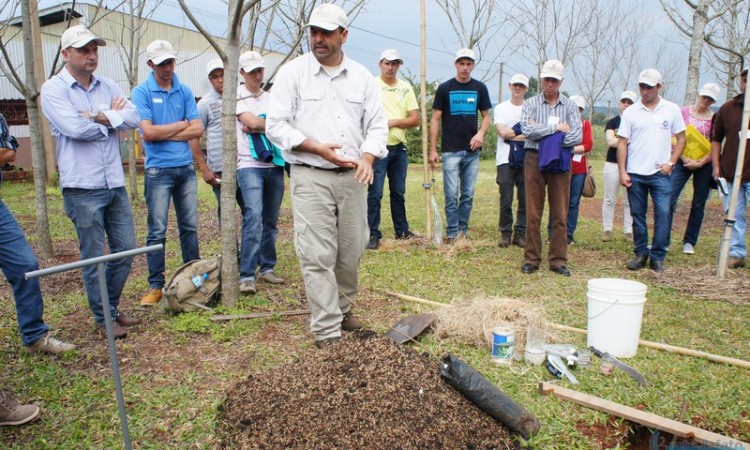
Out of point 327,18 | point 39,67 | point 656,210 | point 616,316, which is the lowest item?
point 616,316

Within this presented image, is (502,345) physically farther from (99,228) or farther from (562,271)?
(99,228)

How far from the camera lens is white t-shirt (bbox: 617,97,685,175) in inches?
249

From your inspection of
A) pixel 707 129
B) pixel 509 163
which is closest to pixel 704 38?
pixel 707 129

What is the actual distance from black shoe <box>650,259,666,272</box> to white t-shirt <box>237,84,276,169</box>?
4.33 meters

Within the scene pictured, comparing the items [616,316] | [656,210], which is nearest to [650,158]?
[656,210]

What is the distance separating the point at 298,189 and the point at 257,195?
1360mm

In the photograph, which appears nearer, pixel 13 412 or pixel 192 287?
pixel 13 412

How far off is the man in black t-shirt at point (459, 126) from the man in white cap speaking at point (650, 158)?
1704 mm

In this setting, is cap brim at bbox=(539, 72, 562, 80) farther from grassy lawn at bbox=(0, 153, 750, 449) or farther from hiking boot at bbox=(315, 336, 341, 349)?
hiking boot at bbox=(315, 336, 341, 349)

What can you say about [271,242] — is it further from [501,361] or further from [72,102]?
[501,361]

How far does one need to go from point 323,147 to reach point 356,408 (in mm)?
1688

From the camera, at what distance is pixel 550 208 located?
6.17 metres

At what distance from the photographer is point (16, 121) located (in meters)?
17.6

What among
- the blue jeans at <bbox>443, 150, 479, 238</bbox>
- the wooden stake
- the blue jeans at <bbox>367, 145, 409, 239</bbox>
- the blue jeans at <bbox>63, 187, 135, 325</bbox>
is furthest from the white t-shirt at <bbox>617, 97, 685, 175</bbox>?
the blue jeans at <bbox>63, 187, 135, 325</bbox>
